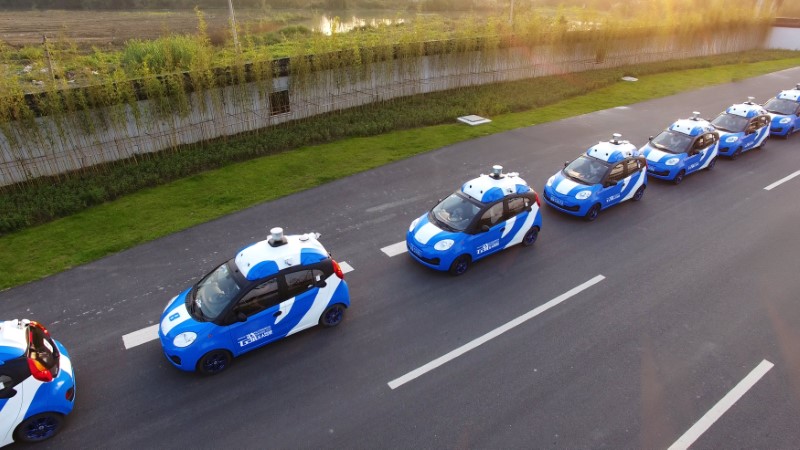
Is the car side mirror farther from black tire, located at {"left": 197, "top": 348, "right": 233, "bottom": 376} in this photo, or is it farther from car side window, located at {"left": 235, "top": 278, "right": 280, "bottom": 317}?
car side window, located at {"left": 235, "top": 278, "right": 280, "bottom": 317}

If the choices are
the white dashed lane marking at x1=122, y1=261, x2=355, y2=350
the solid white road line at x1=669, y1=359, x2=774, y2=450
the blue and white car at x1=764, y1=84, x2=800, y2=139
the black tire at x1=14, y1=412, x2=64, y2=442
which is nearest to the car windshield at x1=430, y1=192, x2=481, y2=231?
the solid white road line at x1=669, y1=359, x2=774, y2=450

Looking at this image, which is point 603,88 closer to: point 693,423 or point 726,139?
point 726,139

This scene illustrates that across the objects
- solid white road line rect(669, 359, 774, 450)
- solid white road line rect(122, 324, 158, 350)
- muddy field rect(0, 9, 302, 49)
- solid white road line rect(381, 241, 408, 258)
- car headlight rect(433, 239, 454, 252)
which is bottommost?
solid white road line rect(669, 359, 774, 450)

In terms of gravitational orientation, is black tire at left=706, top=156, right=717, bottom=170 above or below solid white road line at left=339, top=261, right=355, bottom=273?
below

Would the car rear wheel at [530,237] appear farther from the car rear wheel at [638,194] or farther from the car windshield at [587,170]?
the car rear wheel at [638,194]

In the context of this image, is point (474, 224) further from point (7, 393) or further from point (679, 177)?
point (679, 177)

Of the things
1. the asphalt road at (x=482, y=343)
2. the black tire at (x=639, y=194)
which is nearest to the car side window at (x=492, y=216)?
the asphalt road at (x=482, y=343)

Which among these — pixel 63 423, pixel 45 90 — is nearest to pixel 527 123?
pixel 45 90
